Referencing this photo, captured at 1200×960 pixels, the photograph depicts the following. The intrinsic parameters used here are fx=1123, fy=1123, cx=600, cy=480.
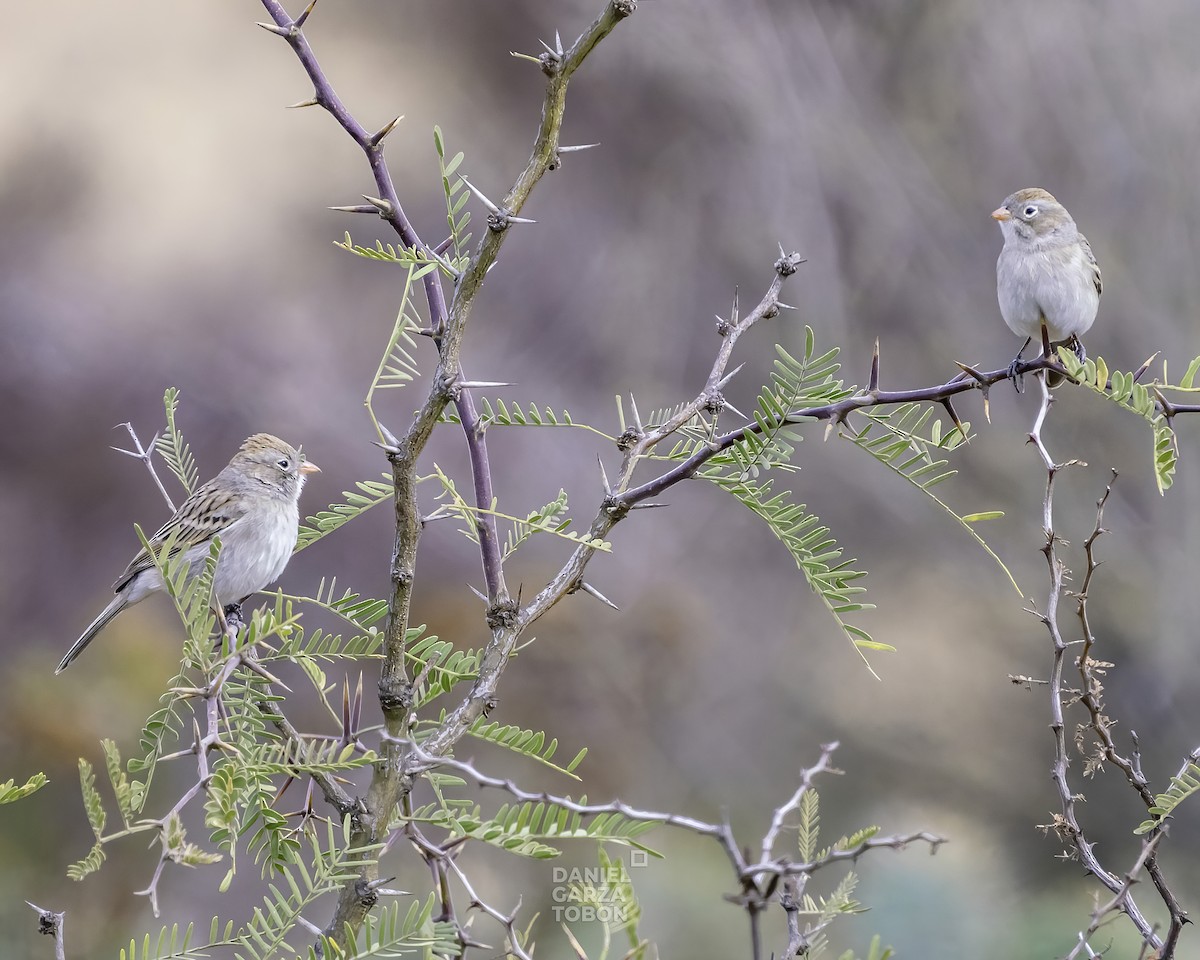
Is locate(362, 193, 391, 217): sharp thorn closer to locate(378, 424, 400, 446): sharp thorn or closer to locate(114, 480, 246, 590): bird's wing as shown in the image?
locate(378, 424, 400, 446): sharp thorn

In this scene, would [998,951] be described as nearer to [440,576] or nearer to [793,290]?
[440,576]

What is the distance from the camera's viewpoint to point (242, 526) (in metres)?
1.88

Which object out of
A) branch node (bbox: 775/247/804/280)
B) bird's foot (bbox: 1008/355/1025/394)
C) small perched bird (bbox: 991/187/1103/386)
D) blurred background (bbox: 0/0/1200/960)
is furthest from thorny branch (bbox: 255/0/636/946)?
blurred background (bbox: 0/0/1200/960)

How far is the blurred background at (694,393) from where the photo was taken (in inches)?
157

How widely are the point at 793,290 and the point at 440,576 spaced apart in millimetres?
1923

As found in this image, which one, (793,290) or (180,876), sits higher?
(793,290)

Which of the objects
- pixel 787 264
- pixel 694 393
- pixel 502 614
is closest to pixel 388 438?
pixel 502 614

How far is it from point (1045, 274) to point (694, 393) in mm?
2685

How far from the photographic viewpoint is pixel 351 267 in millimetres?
4879

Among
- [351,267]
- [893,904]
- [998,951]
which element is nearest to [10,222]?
[351,267]

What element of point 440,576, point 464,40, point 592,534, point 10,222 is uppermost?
point 592,534

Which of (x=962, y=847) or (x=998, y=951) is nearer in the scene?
(x=998, y=951)

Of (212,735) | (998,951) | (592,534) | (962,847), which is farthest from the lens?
(962,847)

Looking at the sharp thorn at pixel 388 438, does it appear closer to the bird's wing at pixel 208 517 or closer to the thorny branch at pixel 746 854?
the thorny branch at pixel 746 854
